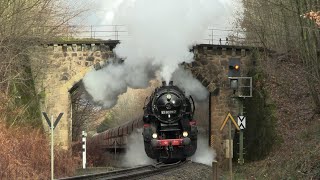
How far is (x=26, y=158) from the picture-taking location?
1384 centimetres

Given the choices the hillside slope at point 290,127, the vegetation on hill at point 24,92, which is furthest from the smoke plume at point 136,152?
the hillside slope at point 290,127

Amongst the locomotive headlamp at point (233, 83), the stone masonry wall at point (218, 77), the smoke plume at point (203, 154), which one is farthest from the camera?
the stone masonry wall at point (218, 77)

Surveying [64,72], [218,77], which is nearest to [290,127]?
[218,77]

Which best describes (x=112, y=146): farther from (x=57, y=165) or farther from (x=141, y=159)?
(x=57, y=165)

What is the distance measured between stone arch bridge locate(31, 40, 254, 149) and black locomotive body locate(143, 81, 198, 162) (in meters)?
5.59

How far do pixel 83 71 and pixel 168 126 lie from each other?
24.0 ft

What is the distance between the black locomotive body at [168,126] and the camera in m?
17.1

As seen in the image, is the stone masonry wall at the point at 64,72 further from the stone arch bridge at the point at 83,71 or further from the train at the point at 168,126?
the train at the point at 168,126

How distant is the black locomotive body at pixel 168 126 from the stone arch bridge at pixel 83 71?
559cm

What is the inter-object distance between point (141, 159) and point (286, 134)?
6.10m

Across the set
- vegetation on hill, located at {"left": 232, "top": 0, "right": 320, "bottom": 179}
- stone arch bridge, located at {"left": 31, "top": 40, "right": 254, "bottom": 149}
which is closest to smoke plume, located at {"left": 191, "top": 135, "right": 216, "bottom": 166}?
stone arch bridge, located at {"left": 31, "top": 40, "right": 254, "bottom": 149}

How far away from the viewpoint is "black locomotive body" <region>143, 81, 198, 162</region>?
17062 millimetres

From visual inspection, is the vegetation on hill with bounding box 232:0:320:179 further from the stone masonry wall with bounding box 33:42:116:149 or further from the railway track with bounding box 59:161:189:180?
the stone masonry wall with bounding box 33:42:116:149

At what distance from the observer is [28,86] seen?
22406 millimetres
